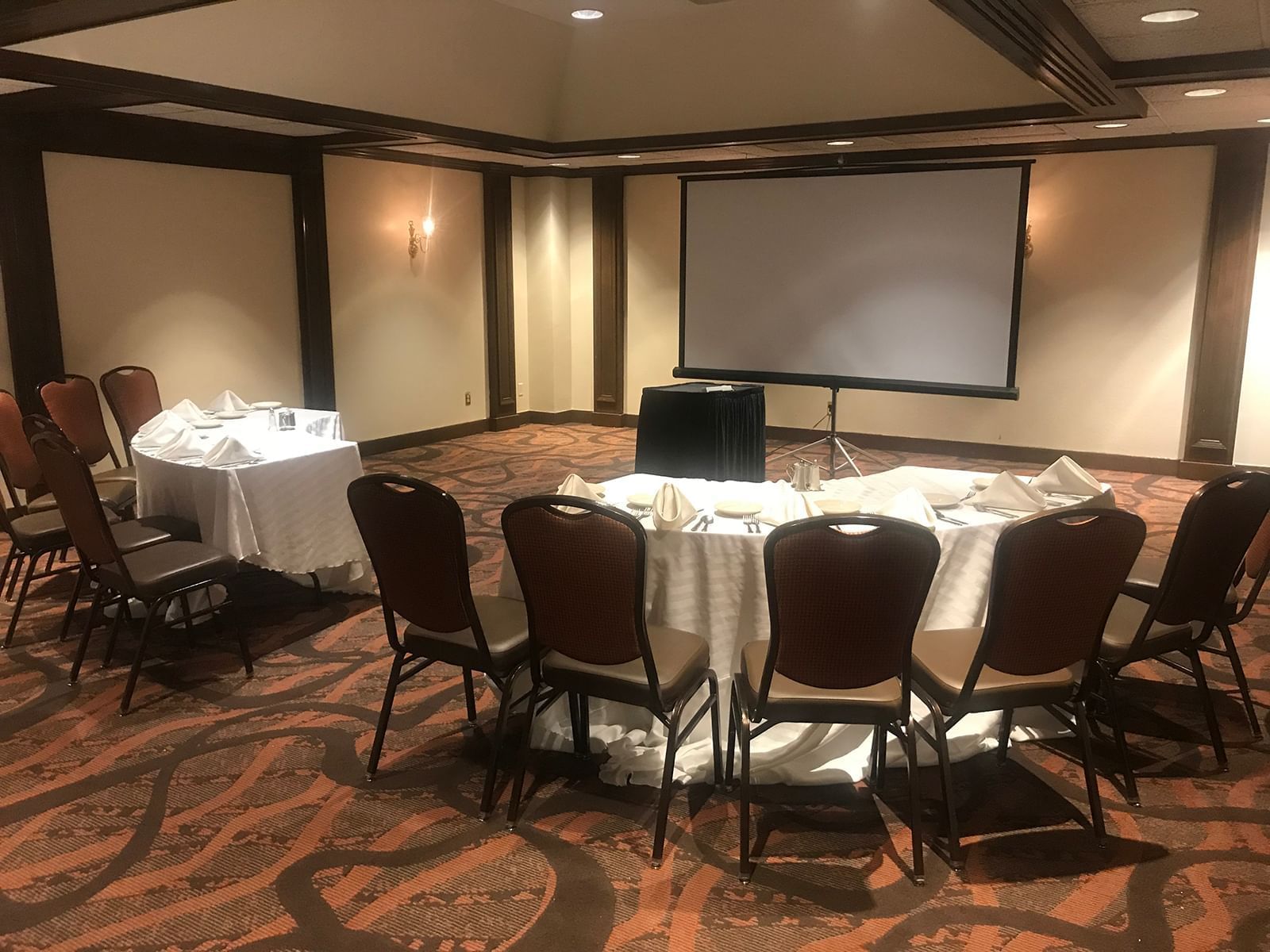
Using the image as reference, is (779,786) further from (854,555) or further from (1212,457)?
(1212,457)

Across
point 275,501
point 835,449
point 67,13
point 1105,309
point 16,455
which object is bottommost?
point 835,449

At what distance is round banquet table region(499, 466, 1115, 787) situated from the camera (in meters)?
2.92

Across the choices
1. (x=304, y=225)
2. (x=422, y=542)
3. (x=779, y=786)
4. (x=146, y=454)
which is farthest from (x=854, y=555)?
(x=304, y=225)

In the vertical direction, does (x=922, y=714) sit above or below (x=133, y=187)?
below

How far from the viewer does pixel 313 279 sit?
7270 millimetres

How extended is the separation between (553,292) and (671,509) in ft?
22.7

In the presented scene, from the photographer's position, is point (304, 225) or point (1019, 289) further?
point (304, 225)

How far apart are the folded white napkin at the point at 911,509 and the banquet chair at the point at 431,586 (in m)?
1.20

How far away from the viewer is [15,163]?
5.44 m

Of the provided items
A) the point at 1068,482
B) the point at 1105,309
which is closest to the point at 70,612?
the point at 1068,482

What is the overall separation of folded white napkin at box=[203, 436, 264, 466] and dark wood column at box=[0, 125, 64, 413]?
2.39 meters

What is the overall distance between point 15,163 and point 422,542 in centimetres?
447

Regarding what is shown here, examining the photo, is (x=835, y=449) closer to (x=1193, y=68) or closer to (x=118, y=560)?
(x=1193, y=68)

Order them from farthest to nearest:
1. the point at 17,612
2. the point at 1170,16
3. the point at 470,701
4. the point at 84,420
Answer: the point at 84,420, the point at 17,612, the point at 1170,16, the point at 470,701
